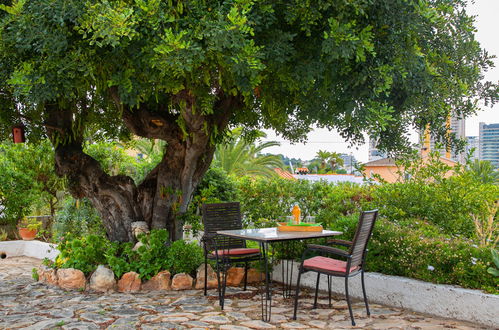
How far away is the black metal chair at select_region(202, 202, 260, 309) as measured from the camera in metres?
5.51

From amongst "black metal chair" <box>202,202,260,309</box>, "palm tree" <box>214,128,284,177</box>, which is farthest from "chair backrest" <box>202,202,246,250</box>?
"palm tree" <box>214,128,284,177</box>

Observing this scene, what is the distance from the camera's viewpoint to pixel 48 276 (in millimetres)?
6520

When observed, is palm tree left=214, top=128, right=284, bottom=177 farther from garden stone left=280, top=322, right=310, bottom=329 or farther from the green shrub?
garden stone left=280, top=322, right=310, bottom=329

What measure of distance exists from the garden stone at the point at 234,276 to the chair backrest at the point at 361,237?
6.56 feet

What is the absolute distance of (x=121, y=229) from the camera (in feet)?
22.3

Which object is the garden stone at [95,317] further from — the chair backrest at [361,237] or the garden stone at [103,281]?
the chair backrest at [361,237]

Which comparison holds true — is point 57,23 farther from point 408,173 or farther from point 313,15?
point 408,173

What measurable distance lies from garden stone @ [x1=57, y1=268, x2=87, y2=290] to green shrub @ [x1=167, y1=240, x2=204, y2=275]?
1149mm

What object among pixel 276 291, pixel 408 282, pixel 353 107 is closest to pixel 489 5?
pixel 353 107

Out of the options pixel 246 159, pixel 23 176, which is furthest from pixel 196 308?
pixel 246 159

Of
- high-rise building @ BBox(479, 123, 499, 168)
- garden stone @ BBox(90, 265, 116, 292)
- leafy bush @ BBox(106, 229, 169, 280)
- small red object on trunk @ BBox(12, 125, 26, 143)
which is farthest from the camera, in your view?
high-rise building @ BBox(479, 123, 499, 168)

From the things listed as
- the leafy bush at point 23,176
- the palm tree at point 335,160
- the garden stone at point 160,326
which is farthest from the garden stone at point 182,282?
the palm tree at point 335,160

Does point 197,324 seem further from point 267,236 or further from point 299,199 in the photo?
point 299,199

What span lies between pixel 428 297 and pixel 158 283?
3254 mm
